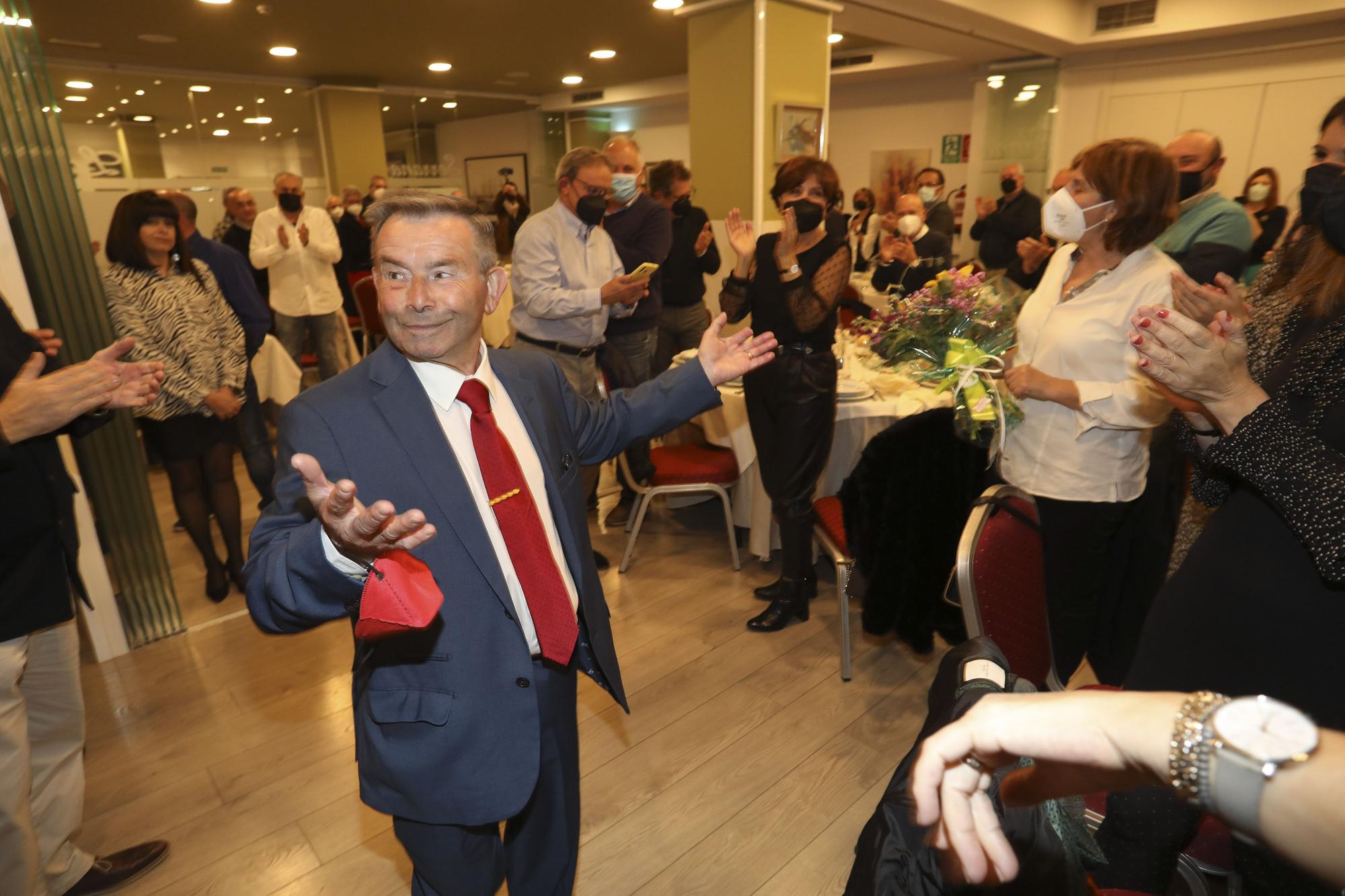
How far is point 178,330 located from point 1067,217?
3485mm

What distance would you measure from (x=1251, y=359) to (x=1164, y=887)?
1.00m

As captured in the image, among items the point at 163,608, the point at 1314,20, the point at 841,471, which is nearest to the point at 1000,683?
the point at 841,471

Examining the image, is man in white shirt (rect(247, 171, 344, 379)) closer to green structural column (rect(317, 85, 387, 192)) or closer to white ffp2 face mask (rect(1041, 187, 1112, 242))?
white ffp2 face mask (rect(1041, 187, 1112, 242))

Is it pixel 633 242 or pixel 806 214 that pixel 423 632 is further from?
pixel 633 242

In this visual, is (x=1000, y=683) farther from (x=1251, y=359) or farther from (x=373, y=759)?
(x=373, y=759)

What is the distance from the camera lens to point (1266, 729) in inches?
20.1

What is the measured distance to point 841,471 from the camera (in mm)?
3467

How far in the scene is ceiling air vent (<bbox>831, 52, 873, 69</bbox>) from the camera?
32.7ft

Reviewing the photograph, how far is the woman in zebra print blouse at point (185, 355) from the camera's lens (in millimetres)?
3049

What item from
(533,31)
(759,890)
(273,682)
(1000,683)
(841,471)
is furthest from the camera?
(533,31)

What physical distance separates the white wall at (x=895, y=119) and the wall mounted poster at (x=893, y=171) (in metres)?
0.07

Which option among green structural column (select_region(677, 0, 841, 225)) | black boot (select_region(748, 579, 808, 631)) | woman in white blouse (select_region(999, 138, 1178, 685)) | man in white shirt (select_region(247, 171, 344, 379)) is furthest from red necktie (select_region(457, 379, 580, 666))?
green structural column (select_region(677, 0, 841, 225))

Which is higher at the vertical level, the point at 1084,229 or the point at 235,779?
the point at 1084,229

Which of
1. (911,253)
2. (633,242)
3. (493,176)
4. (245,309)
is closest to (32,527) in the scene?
(245,309)
